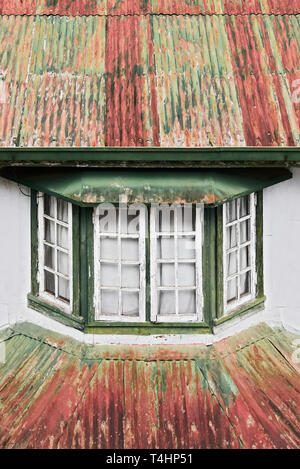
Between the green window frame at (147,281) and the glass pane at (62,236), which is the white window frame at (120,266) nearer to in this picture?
the green window frame at (147,281)

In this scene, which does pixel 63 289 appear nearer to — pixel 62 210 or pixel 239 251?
pixel 62 210

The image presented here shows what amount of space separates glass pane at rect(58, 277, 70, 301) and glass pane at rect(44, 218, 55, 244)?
1.77 feet

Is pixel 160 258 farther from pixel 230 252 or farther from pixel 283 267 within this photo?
pixel 283 267

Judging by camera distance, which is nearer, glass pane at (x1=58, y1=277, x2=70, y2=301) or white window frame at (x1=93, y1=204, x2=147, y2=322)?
white window frame at (x1=93, y1=204, x2=147, y2=322)

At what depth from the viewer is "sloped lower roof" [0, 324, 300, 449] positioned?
792 cm

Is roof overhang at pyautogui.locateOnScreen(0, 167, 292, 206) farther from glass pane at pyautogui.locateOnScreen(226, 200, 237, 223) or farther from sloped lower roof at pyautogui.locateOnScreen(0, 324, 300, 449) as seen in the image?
sloped lower roof at pyautogui.locateOnScreen(0, 324, 300, 449)

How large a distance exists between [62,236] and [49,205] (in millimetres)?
449

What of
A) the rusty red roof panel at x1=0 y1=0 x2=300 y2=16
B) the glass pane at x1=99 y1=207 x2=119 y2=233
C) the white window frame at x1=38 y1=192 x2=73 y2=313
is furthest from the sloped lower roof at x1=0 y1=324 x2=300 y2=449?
the rusty red roof panel at x1=0 y1=0 x2=300 y2=16

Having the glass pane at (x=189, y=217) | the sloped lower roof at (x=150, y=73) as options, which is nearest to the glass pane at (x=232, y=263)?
the glass pane at (x=189, y=217)

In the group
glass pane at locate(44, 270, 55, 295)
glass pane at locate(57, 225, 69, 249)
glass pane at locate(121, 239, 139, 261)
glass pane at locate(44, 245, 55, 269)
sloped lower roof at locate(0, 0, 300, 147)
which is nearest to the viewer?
sloped lower roof at locate(0, 0, 300, 147)

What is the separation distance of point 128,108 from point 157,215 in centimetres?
140
